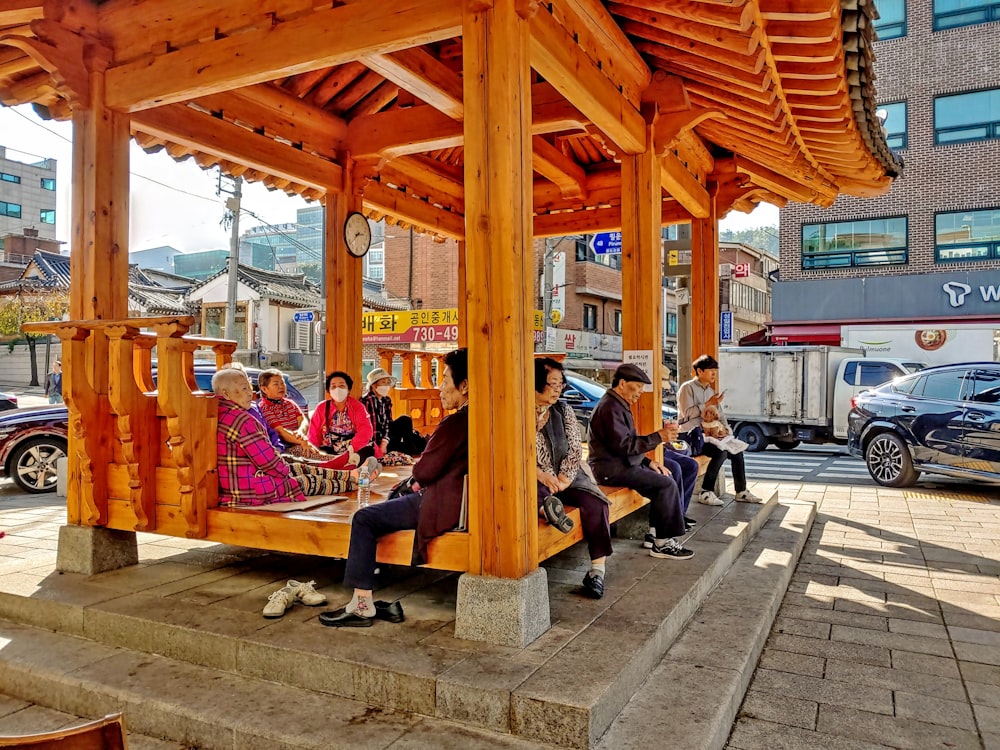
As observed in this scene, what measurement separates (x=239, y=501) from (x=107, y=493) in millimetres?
899

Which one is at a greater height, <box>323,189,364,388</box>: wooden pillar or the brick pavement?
<box>323,189,364,388</box>: wooden pillar

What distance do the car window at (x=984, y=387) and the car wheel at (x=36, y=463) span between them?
11.8 meters

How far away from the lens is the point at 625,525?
5.61m

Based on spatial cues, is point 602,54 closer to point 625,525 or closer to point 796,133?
point 796,133

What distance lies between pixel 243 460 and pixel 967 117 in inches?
932

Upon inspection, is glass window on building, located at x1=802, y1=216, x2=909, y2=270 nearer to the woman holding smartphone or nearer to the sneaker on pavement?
the woman holding smartphone

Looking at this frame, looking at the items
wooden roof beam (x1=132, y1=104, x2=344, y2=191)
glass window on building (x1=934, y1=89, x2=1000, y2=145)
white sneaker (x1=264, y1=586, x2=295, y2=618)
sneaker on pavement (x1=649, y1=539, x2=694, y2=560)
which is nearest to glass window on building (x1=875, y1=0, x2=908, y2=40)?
glass window on building (x1=934, y1=89, x2=1000, y2=145)

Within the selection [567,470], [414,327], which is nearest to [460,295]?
[567,470]

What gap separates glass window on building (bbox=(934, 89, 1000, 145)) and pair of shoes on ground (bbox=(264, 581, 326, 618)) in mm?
23621

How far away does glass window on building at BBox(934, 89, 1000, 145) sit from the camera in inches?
818

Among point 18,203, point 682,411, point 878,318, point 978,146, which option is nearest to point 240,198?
point 682,411

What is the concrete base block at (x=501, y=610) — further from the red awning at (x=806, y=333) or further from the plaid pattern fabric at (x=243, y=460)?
the red awning at (x=806, y=333)

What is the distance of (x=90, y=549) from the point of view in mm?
4547

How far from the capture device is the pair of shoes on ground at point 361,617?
3.65 meters
